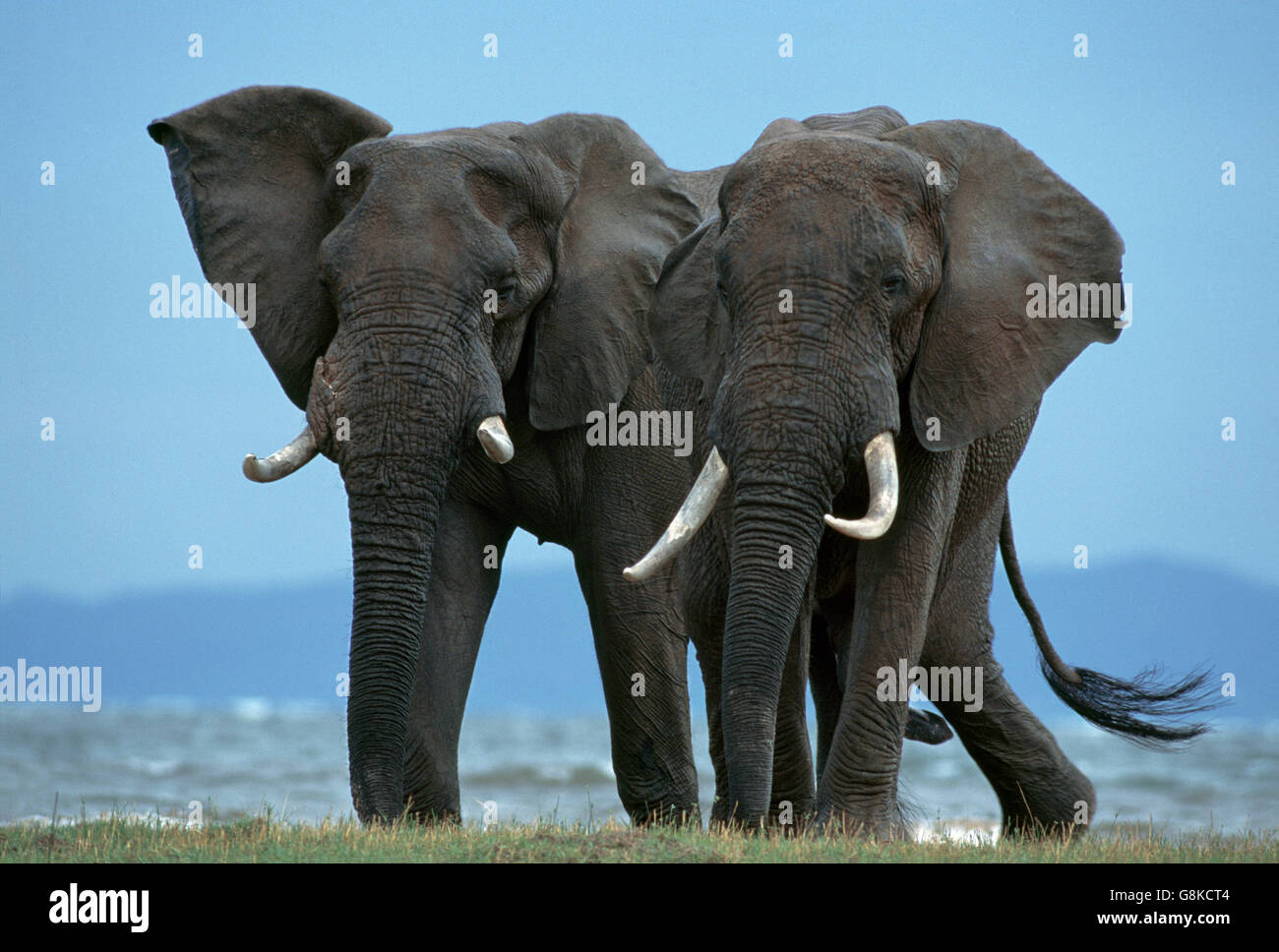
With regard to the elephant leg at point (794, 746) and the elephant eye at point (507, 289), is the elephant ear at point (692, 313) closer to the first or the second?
the elephant eye at point (507, 289)

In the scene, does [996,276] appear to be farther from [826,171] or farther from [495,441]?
[495,441]

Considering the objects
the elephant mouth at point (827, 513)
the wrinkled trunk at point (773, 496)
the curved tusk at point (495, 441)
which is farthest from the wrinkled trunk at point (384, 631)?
the wrinkled trunk at point (773, 496)

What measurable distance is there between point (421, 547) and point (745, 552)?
2095 mm

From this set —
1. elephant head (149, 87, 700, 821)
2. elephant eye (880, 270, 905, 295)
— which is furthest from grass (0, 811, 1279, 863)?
elephant eye (880, 270, 905, 295)

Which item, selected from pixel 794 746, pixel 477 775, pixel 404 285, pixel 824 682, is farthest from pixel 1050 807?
pixel 477 775

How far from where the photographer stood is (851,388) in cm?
956

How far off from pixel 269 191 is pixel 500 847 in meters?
5.30

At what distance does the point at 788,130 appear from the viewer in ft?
34.7

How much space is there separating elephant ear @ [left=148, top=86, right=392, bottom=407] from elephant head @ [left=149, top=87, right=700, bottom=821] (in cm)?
1

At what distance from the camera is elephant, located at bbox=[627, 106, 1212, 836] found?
9469 millimetres

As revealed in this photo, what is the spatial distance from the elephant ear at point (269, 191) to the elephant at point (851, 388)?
90.6 inches

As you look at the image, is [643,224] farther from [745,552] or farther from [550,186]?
[745,552]

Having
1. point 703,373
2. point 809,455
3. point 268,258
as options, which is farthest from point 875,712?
point 268,258

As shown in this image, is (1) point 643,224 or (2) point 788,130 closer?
(2) point 788,130
